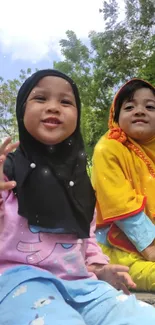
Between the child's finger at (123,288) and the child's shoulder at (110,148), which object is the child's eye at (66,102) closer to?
the child's finger at (123,288)

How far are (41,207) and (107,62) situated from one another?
25.9 feet

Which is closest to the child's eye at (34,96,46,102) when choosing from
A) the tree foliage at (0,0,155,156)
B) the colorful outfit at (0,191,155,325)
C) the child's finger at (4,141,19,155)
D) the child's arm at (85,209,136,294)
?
the child's finger at (4,141,19,155)

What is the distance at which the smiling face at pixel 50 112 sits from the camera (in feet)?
5.11

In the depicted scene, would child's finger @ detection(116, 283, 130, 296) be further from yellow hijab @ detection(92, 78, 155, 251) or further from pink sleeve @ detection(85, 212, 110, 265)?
yellow hijab @ detection(92, 78, 155, 251)

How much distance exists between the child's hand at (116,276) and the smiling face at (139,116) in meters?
1.23

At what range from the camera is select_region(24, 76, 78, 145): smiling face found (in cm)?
156

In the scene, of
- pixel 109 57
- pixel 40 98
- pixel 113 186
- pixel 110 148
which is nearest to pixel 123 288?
pixel 40 98

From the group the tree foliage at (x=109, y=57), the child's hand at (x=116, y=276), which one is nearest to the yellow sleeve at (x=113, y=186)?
the child's hand at (x=116, y=276)

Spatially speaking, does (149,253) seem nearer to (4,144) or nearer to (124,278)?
(124,278)

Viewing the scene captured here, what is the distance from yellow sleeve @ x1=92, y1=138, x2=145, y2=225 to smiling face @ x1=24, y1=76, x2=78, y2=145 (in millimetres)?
786

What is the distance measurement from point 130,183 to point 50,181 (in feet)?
3.37

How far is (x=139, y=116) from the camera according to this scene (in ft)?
8.59

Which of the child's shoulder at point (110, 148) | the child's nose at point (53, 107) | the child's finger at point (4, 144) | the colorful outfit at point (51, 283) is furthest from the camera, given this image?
the child's shoulder at point (110, 148)

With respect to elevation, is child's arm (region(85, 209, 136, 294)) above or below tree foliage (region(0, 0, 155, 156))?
below
